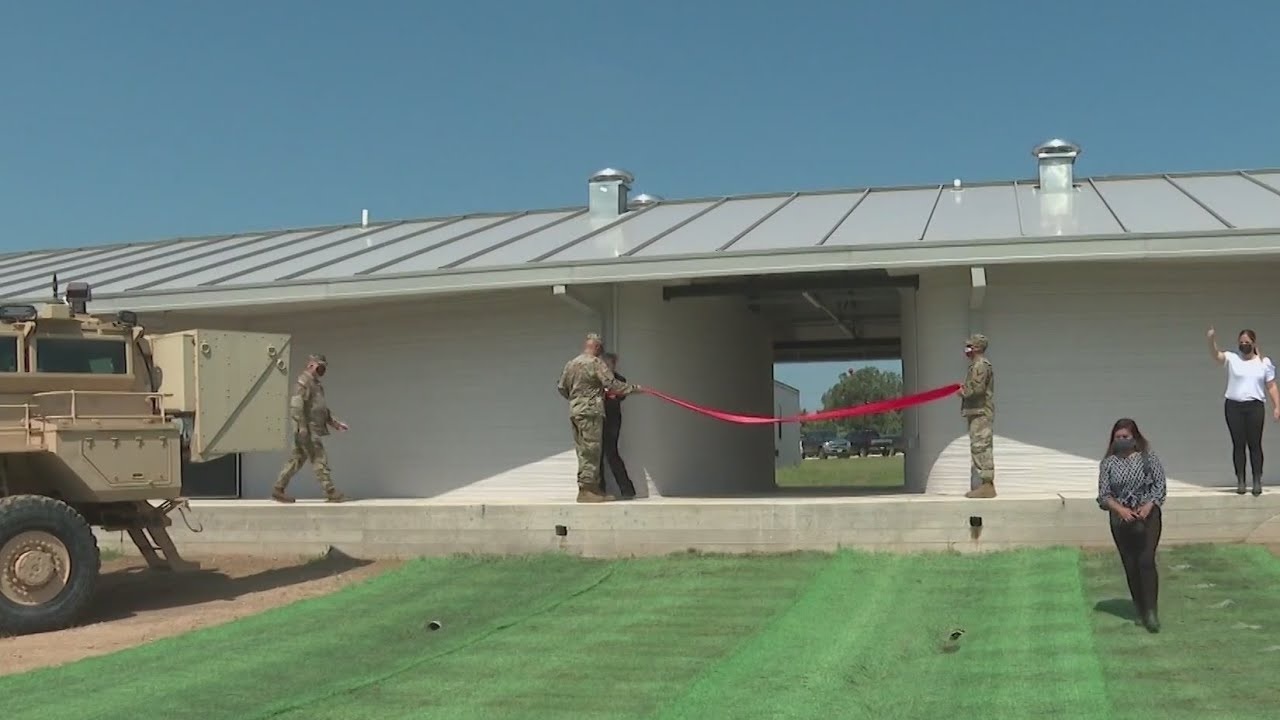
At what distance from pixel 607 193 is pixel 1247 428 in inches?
341

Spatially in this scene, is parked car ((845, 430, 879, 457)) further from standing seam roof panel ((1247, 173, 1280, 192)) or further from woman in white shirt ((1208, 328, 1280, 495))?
woman in white shirt ((1208, 328, 1280, 495))

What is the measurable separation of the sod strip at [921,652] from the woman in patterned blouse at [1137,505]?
438 mm

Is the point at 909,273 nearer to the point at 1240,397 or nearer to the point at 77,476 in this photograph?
the point at 1240,397

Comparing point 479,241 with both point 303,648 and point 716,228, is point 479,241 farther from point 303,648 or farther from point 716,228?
point 303,648

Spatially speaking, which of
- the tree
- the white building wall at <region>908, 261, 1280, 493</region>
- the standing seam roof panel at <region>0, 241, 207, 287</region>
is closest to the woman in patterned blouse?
the white building wall at <region>908, 261, 1280, 493</region>

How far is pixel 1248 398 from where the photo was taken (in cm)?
1005

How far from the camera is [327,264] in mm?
14312

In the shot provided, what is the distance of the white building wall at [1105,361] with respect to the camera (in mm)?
11469

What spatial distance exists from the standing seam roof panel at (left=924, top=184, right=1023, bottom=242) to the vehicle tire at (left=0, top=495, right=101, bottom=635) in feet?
25.2

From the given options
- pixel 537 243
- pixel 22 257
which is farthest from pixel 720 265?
pixel 22 257

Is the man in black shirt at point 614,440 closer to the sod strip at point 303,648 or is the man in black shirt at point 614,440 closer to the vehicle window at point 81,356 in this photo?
the sod strip at point 303,648

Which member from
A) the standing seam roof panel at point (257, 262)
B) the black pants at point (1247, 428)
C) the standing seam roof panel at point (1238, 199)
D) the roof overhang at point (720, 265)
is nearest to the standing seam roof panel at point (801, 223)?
the roof overhang at point (720, 265)

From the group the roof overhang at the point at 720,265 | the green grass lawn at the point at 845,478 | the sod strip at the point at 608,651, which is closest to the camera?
the sod strip at the point at 608,651

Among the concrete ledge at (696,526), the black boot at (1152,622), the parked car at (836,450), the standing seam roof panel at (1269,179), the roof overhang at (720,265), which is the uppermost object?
the standing seam roof panel at (1269,179)
